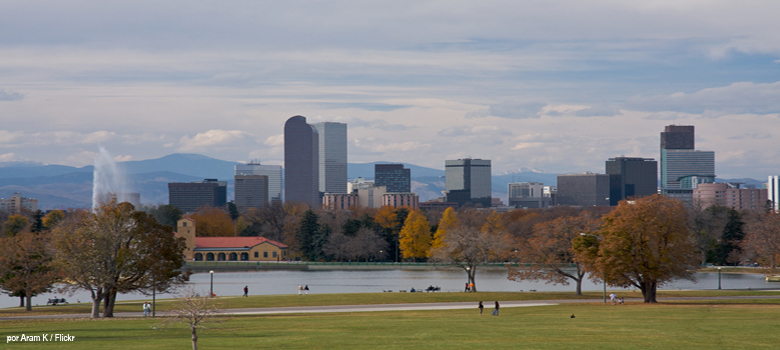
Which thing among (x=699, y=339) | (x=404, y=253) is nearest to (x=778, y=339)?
(x=699, y=339)

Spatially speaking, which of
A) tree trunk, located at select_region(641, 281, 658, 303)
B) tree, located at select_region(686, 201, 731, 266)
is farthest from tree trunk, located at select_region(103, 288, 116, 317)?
tree, located at select_region(686, 201, 731, 266)

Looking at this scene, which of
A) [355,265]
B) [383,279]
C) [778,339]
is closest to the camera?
[778,339]

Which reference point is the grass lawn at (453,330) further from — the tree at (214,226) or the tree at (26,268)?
the tree at (214,226)

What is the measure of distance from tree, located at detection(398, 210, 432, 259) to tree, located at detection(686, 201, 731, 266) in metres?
44.0

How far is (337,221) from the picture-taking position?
152 meters

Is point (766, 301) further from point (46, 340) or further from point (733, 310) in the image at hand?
point (46, 340)

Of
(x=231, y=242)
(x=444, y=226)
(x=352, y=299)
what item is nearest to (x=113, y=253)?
(x=352, y=299)

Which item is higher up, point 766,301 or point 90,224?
point 90,224

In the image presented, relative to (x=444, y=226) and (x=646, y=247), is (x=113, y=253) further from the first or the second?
(x=444, y=226)

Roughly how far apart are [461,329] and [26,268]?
1491 inches

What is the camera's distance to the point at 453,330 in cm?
3259

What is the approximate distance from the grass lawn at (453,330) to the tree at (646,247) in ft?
25.1

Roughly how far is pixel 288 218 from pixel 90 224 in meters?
120

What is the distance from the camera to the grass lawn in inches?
1083
